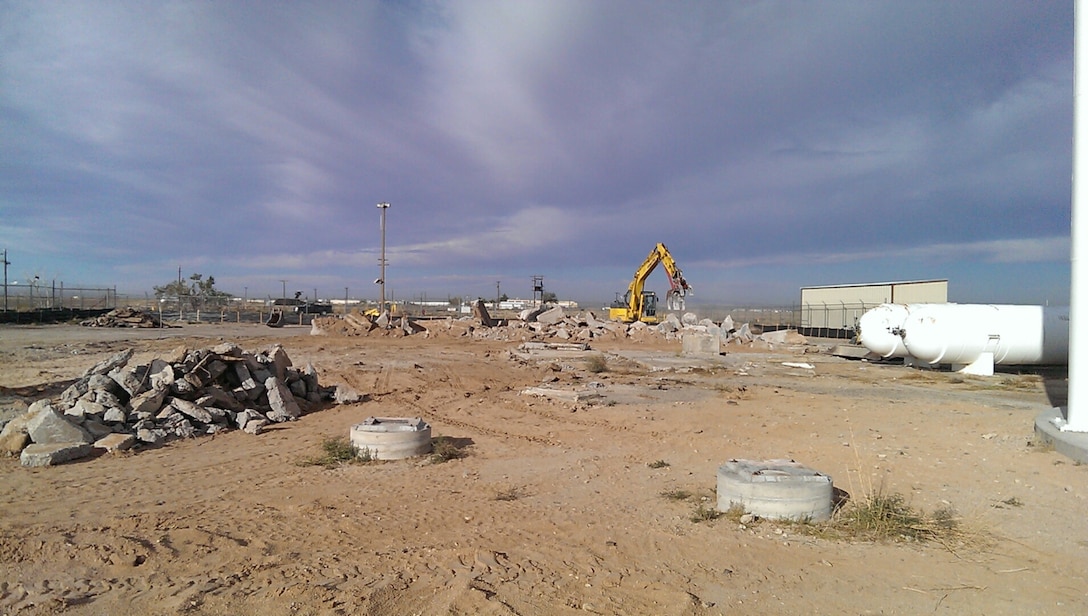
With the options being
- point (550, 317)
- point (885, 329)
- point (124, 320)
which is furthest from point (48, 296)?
point (885, 329)

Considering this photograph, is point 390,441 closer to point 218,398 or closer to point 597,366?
point 218,398

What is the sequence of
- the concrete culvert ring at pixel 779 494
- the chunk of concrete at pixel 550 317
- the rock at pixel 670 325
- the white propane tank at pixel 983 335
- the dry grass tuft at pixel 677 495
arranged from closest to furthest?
the concrete culvert ring at pixel 779 494
the dry grass tuft at pixel 677 495
the white propane tank at pixel 983 335
the rock at pixel 670 325
the chunk of concrete at pixel 550 317

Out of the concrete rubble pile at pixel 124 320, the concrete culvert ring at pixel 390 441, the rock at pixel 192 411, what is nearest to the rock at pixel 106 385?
the rock at pixel 192 411

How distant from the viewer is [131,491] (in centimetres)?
726

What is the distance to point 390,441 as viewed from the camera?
8.92m

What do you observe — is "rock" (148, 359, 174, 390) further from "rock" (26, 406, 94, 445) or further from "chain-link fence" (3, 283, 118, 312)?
"chain-link fence" (3, 283, 118, 312)

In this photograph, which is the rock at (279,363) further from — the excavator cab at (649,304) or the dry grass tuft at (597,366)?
the excavator cab at (649,304)

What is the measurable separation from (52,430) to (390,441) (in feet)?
16.2

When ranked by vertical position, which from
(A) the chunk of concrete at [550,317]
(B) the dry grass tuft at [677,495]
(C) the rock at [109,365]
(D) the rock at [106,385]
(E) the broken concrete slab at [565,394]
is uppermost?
(A) the chunk of concrete at [550,317]

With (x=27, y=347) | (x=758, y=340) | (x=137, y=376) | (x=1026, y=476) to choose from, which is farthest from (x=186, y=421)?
(x=758, y=340)

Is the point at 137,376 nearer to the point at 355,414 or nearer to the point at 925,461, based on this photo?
the point at 355,414

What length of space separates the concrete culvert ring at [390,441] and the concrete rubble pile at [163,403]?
3.12 m

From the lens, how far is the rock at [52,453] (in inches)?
327

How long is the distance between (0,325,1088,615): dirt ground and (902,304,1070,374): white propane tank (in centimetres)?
673
